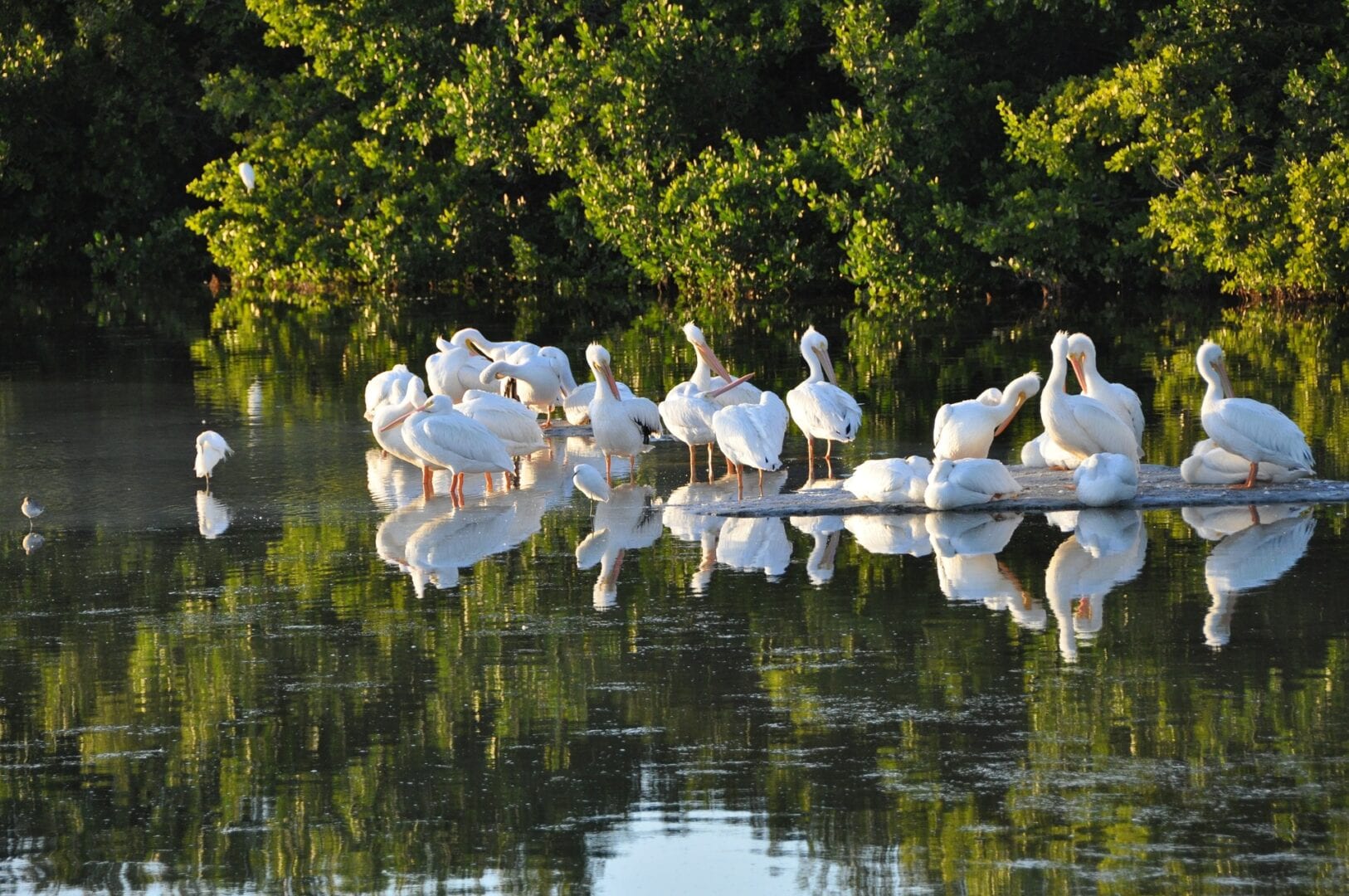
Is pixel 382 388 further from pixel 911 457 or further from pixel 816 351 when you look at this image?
pixel 911 457

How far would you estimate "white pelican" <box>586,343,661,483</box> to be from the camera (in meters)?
12.5

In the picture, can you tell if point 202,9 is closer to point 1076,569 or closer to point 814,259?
point 814,259

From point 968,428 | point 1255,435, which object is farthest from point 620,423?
point 1255,435

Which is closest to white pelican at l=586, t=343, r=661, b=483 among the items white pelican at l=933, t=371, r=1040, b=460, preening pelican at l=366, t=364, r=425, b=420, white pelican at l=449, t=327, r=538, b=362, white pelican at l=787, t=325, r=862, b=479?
white pelican at l=787, t=325, r=862, b=479

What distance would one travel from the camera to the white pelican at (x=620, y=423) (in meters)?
12.5

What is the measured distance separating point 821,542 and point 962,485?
92cm

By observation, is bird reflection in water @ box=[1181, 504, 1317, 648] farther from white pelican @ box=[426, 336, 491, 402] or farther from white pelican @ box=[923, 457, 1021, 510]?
white pelican @ box=[426, 336, 491, 402]

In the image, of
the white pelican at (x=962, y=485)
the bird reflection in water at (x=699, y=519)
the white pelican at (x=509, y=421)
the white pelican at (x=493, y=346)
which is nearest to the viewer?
the bird reflection in water at (x=699, y=519)

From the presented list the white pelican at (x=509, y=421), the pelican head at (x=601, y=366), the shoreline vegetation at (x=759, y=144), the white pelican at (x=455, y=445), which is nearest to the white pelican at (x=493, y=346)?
the pelican head at (x=601, y=366)

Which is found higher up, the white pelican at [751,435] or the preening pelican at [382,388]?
the preening pelican at [382,388]

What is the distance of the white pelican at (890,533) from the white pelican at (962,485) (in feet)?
0.48

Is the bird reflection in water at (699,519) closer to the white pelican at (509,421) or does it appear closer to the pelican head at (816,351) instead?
the white pelican at (509,421)

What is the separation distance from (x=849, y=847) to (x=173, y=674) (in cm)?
320

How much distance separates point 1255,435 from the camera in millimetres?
10867
